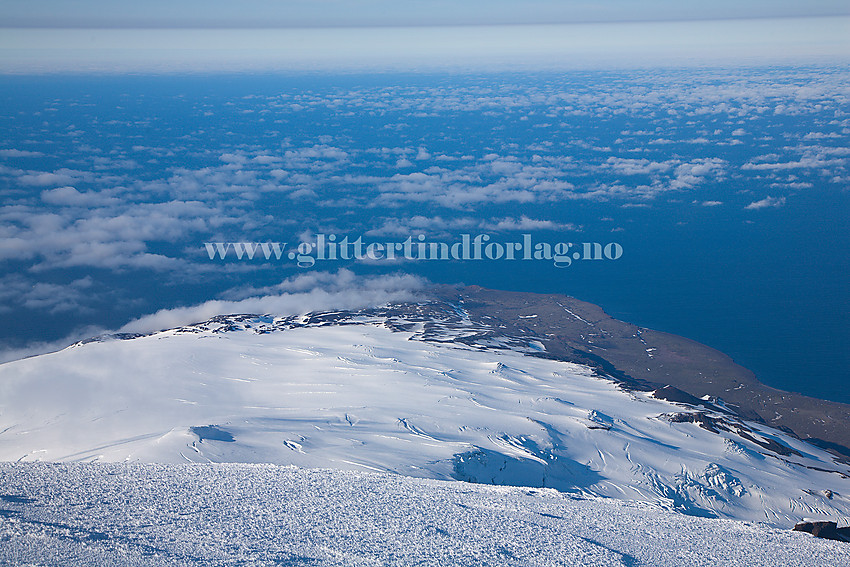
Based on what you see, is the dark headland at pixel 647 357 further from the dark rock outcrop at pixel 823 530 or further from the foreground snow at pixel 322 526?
the foreground snow at pixel 322 526

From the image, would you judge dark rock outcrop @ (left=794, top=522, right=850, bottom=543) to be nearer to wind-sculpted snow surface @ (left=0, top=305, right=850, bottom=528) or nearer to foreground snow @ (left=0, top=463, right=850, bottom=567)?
foreground snow @ (left=0, top=463, right=850, bottom=567)

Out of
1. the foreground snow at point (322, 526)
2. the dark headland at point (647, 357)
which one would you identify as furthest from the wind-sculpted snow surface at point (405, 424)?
the dark headland at point (647, 357)

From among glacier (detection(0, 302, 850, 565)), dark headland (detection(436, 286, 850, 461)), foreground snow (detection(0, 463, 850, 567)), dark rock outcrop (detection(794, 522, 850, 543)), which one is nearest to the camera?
foreground snow (detection(0, 463, 850, 567))

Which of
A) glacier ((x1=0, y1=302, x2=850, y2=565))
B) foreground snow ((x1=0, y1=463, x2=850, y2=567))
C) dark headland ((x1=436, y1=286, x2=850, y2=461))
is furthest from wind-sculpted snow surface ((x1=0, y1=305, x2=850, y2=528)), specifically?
dark headland ((x1=436, y1=286, x2=850, y2=461))

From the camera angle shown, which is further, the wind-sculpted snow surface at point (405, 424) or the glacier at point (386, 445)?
the wind-sculpted snow surface at point (405, 424)

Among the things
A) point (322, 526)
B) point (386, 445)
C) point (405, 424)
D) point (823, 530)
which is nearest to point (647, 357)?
point (405, 424)

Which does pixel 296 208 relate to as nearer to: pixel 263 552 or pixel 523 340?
pixel 523 340
